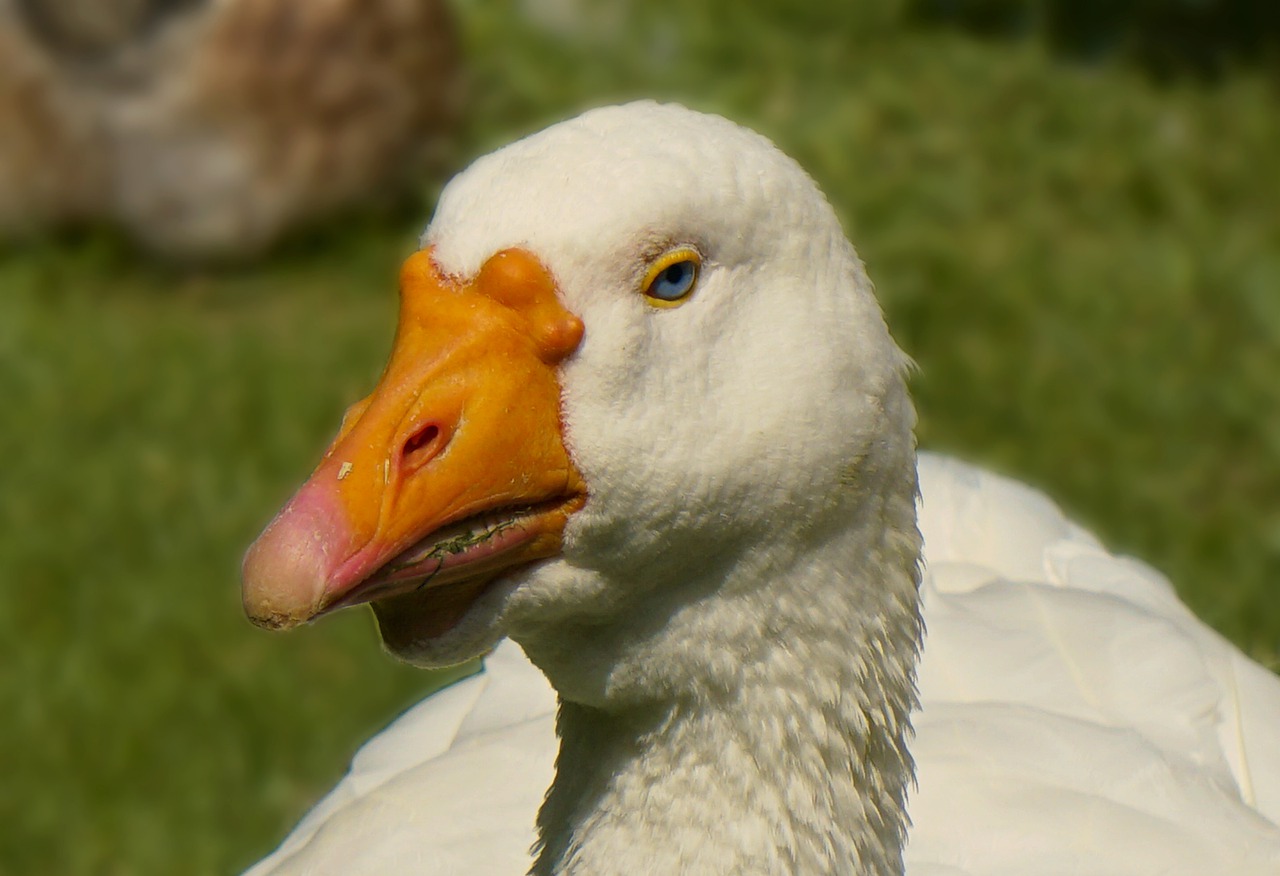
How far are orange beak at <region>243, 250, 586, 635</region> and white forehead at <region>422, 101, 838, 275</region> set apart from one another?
0.13 feet

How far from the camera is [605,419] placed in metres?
1.88

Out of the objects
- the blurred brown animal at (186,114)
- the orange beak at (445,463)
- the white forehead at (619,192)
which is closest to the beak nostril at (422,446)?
the orange beak at (445,463)

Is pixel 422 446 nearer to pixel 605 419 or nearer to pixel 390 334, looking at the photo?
pixel 605 419

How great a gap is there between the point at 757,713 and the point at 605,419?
0.44m

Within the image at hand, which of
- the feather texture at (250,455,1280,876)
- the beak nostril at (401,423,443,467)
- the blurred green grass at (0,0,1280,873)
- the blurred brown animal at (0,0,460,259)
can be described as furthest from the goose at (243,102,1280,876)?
the blurred brown animal at (0,0,460,259)

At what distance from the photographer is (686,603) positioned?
202cm

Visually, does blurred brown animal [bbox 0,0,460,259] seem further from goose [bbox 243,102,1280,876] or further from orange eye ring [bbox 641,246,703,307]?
orange eye ring [bbox 641,246,703,307]

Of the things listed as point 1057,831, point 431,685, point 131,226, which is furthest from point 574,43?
point 1057,831

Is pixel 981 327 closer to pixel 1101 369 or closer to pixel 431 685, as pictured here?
pixel 1101 369

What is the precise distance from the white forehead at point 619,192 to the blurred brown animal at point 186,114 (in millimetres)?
4319

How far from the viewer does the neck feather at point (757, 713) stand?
6.68ft

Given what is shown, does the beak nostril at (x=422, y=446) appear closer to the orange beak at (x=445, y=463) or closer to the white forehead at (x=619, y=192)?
the orange beak at (x=445, y=463)

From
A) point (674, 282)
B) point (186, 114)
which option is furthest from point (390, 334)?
point (674, 282)

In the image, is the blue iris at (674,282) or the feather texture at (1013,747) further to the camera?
the feather texture at (1013,747)
